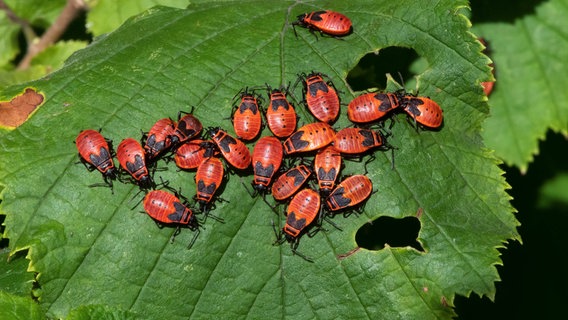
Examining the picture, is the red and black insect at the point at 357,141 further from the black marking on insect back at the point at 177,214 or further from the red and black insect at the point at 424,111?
the black marking on insect back at the point at 177,214

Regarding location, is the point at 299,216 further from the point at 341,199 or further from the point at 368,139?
the point at 368,139

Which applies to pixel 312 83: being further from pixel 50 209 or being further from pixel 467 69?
pixel 50 209

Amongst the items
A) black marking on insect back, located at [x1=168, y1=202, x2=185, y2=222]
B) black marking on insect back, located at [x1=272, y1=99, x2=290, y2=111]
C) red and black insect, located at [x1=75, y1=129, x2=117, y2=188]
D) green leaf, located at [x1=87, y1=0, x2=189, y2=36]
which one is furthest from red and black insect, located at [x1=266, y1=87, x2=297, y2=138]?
green leaf, located at [x1=87, y1=0, x2=189, y2=36]

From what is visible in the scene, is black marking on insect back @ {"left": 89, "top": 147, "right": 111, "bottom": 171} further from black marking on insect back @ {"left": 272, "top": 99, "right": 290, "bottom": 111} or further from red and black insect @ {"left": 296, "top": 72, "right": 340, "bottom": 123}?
red and black insect @ {"left": 296, "top": 72, "right": 340, "bottom": 123}

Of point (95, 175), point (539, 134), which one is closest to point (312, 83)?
point (95, 175)

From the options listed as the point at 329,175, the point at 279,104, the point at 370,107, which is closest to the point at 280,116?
the point at 279,104

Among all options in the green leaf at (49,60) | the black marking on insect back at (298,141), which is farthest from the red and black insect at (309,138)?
the green leaf at (49,60)
